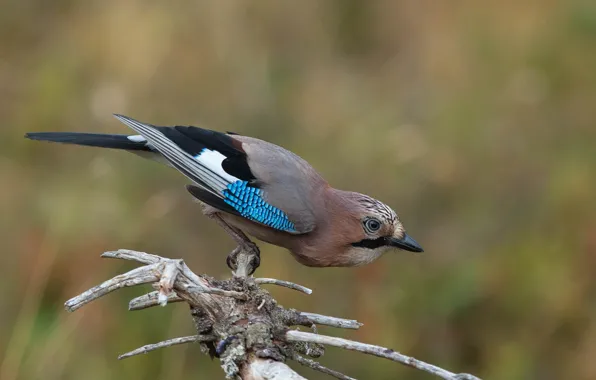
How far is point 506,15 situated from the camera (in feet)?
22.7

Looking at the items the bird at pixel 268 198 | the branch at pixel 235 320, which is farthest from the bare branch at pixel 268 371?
the bird at pixel 268 198

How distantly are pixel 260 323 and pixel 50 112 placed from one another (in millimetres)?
4139

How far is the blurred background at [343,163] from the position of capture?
4.28 metres

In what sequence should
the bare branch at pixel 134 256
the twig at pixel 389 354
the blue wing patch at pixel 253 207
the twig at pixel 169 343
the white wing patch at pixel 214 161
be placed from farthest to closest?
1. the white wing patch at pixel 214 161
2. the blue wing patch at pixel 253 207
3. the bare branch at pixel 134 256
4. the twig at pixel 169 343
5. the twig at pixel 389 354

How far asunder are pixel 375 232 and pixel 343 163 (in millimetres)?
1909

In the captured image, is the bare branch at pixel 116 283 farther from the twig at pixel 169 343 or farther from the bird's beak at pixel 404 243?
the bird's beak at pixel 404 243

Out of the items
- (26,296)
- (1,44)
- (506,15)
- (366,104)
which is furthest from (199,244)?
(506,15)

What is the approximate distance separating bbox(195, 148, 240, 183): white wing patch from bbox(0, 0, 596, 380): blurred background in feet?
2.64

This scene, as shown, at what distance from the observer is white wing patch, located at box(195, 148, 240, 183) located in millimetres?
3364

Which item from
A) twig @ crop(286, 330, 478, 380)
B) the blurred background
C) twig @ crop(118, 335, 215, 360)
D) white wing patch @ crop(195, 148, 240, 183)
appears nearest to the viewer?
twig @ crop(286, 330, 478, 380)

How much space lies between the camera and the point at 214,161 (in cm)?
345

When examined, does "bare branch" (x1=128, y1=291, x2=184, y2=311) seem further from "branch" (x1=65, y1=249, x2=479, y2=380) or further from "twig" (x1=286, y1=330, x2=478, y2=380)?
"twig" (x1=286, y1=330, x2=478, y2=380)

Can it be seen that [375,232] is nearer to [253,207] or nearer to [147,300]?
[253,207]

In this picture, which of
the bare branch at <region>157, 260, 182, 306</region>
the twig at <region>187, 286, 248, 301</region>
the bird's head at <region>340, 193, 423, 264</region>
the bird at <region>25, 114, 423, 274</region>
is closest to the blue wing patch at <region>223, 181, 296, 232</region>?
the bird at <region>25, 114, 423, 274</region>
